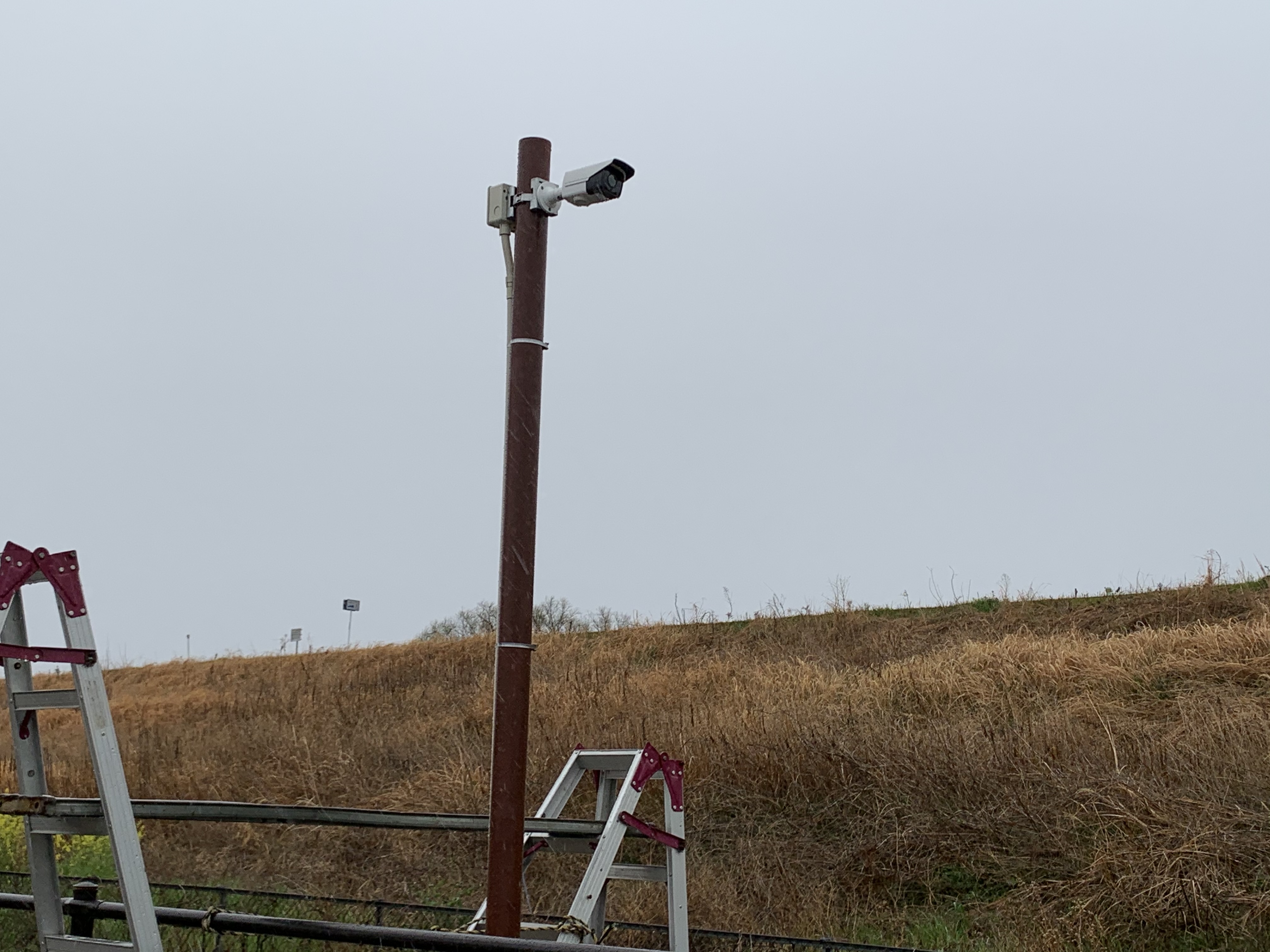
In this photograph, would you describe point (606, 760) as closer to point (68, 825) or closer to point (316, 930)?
point (316, 930)

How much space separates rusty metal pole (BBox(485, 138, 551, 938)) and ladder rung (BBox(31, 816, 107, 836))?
1728mm

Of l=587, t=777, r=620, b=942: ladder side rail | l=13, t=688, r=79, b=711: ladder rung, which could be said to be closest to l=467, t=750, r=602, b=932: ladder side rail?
l=587, t=777, r=620, b=942: ladder side rail

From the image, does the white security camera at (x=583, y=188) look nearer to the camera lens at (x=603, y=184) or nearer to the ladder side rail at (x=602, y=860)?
the camera lens at (x=603, y=184)

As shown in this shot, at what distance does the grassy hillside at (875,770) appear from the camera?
25.5 feet

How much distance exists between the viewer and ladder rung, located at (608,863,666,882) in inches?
220

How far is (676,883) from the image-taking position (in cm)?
573

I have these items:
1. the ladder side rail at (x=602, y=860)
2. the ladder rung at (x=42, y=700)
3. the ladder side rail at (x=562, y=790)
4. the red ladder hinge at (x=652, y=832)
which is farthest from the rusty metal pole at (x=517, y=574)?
the ladder rung at (x=42, y=700)

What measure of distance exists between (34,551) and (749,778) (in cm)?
788

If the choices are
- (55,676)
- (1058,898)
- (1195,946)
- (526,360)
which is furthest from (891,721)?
(55,676)

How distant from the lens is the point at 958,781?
30.9ft

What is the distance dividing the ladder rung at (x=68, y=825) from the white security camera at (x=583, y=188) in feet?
10.7

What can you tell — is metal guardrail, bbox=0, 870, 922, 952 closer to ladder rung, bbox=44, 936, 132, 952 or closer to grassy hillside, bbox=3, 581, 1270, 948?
ladder rung, bbox=44, 936, 132, 952

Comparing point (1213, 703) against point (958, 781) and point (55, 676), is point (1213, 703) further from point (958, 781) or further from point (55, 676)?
point (55, 676)

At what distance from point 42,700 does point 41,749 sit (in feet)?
0.55
